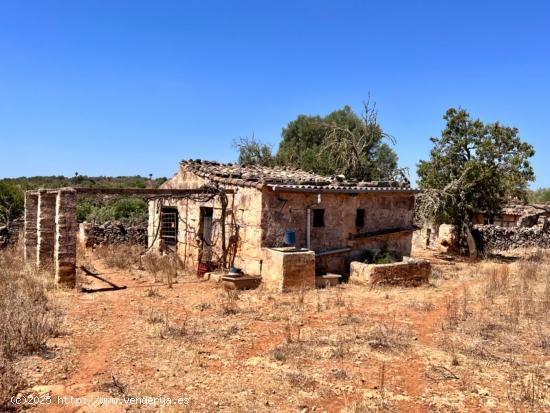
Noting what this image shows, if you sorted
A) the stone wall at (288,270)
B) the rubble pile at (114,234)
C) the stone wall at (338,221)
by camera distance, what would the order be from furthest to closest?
the rubble pile at (114,234) < the stone wall at (338,221) < the stone wall at (288,270)

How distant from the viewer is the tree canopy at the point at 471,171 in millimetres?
18391

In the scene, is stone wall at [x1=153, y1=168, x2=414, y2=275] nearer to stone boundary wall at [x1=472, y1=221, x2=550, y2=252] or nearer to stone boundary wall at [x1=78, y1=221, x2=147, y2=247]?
stone boundary wall at [x1=78, y1=221, x2=147, y2=247]

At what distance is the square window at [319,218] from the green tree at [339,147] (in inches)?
365

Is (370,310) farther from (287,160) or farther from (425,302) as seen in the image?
(287,160)

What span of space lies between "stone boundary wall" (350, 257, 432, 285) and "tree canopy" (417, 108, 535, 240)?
5.67 meters

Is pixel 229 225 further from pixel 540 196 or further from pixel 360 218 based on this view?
pixel 540 196

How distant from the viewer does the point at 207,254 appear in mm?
13977

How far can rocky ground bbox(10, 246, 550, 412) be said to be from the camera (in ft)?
17.6

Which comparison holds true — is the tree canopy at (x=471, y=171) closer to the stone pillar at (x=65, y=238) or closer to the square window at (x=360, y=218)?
the square window at (x=360, y=218)

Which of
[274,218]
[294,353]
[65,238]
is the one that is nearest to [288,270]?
[274,218]

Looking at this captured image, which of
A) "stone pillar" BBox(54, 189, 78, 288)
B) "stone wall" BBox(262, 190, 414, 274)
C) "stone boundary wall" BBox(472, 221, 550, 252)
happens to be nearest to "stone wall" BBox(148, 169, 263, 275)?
"stone wall" BBox(262, 190, 414, 274)

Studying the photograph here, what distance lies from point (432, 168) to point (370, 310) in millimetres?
11631

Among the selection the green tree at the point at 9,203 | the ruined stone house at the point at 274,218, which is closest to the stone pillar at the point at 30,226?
the ruined stone house at the point at 274,218

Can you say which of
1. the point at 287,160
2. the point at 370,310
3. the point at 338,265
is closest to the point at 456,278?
the point at 338,265
